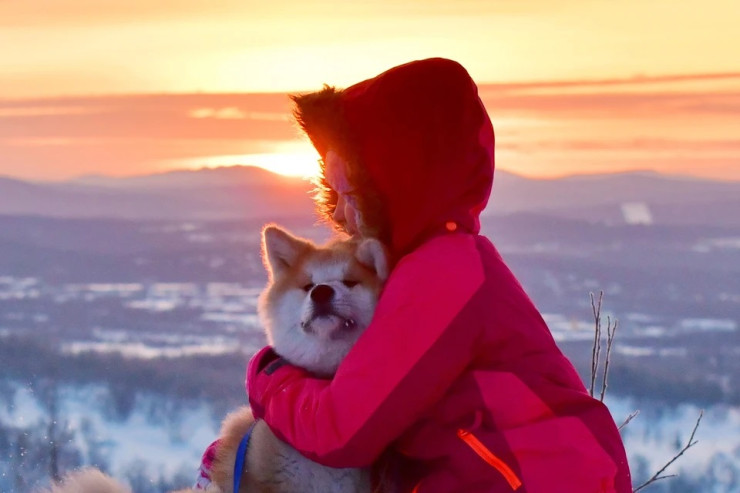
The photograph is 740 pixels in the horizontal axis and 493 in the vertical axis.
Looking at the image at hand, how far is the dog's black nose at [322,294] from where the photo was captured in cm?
302

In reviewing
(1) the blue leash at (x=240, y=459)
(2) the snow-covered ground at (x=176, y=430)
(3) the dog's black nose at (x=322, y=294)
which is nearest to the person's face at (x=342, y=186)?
(3) the dog's black nose at (x=322, y=294)

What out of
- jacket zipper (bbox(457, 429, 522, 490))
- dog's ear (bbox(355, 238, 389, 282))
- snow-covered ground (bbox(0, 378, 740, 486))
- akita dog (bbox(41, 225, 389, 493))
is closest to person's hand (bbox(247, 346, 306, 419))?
akita dog (bbox(41, 225, 389, 493))

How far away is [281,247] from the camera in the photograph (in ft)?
10.7

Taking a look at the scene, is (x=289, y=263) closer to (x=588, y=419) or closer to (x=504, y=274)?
(x=504, y=274)

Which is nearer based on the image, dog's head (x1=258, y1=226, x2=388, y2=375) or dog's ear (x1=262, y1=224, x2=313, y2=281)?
dog's head (x1=258, y1=226, x2=388, y2=375)

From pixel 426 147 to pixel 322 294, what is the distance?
0.61 metres

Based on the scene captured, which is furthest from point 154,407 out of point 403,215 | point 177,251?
point 403,215

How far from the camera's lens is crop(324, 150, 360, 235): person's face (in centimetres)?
305

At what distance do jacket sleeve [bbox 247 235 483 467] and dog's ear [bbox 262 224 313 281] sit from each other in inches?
25.2

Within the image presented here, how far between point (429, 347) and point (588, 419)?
525mm

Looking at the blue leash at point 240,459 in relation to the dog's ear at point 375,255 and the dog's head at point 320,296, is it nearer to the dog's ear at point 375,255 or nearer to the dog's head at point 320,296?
the dog's head at point 320,296

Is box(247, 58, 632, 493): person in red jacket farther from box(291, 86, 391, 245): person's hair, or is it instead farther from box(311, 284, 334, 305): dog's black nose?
box(311, 284, 334, 305): dog's black nose

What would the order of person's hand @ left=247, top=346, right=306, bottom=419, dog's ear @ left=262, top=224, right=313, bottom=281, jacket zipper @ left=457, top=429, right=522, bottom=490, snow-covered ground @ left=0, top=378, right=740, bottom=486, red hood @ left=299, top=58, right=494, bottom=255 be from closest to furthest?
jacket zipper @ left=457, top=429, right=522, bottom=490
red hood @ left=299, top=58, right=494, bottom=255
person's hand @ left=247, top=346, right=306, bottom=419
dog's ear @ left=262, top=224, right=313, bottom=281
snow-covered ground @ left=0, top=378, right=740, bottom=486

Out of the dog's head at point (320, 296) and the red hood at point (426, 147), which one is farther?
the dog's head at point (320, 296)
